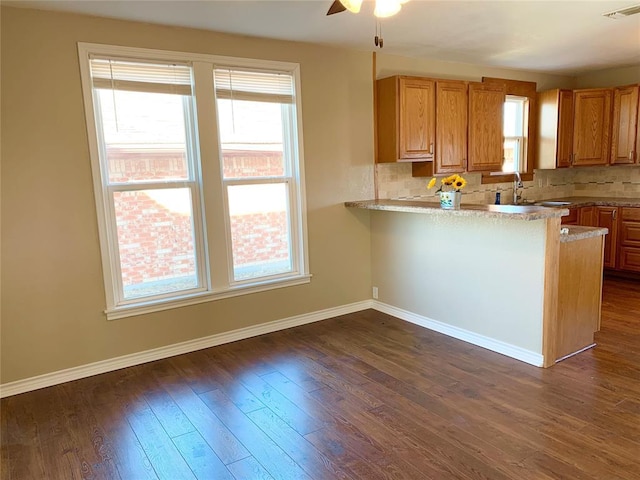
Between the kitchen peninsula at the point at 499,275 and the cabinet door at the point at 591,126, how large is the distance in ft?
8.65

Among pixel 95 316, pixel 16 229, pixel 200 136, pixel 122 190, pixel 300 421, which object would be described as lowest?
pixel 300 421

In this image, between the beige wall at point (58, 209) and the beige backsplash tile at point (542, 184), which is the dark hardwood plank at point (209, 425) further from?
the beige backsplash tile at point (542, 184)

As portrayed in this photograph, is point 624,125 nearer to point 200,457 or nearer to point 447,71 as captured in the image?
point 447,71

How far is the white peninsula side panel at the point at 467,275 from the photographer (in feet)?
10.3

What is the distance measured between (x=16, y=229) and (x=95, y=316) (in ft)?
2.54

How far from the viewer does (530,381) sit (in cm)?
292

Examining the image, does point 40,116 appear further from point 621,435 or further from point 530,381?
point 621,435

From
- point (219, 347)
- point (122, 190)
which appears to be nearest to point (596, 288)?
point (219, 347)

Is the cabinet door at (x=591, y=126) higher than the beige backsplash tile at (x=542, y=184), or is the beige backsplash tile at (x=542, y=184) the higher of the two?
the cabinet door at (x=591, y=126)

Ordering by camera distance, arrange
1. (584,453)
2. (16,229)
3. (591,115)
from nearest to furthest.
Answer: (584,453) → (16,229) → (591,115)

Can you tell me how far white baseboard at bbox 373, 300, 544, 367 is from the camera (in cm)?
318

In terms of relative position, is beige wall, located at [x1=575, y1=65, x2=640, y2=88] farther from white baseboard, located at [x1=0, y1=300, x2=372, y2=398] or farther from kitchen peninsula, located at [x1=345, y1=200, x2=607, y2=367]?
white baseboard, located at [x1=0, y1=300, x2=372, y2=398]

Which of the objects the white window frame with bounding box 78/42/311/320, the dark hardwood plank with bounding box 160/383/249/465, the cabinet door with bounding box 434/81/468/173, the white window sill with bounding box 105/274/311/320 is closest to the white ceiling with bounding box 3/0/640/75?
the white window frame with bounding box 78/42/311/320

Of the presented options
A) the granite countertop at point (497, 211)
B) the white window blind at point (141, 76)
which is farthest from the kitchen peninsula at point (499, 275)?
the white window blind at point (141, 76)
